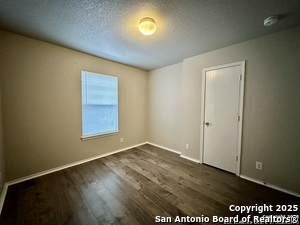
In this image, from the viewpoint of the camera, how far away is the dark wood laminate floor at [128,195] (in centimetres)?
150

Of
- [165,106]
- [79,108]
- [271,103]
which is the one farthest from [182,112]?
[79,108]

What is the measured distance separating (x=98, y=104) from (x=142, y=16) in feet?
7.12

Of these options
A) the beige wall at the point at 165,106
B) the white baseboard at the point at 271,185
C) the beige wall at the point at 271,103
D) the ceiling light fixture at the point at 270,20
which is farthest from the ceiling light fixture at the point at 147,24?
the white baseboard at the point at 271,185

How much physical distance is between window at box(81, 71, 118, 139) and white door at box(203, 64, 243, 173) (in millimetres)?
2325

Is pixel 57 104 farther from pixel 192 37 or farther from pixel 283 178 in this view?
pixel 283 178

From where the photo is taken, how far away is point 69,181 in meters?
2.17

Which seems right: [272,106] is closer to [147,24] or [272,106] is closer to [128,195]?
[147,24]

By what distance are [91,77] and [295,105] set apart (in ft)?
12.4

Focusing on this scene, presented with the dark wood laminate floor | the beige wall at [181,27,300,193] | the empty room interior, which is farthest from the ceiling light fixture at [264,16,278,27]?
the dark wood laminate floor

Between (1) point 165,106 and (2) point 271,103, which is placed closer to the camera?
(2) point 271,103

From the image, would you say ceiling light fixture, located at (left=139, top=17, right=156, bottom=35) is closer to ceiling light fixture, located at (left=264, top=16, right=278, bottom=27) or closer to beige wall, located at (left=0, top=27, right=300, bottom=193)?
ceiling light fixture, located at (left=264, top=16, right=278, bottom=27)

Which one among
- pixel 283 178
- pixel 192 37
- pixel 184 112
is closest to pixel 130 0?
pixel 192 37

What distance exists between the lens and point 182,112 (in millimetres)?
3316

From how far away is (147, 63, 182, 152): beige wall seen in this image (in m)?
3.55
